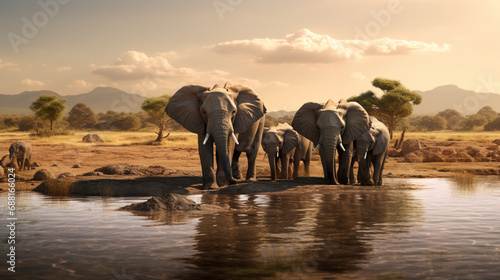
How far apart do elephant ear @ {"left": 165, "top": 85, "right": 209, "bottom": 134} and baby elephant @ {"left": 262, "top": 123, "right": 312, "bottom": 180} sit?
404 centimetres

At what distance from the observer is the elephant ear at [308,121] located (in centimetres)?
2008

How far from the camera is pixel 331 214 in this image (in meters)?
12.2

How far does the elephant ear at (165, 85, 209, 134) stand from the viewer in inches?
733

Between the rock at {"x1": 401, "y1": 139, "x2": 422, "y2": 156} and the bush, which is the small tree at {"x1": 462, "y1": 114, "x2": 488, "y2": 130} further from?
the rock at {"x1": 401, "y1": 139, "x2": 422, "y2": 156}

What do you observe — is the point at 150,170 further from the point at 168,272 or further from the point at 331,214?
the point at 168,272

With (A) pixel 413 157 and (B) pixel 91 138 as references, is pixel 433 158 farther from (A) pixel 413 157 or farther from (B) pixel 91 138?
(B) pixel 91 138

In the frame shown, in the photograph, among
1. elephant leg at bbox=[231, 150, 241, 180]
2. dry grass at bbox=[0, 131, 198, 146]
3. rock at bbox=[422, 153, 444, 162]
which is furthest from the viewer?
dry grass at bbox=[0, 131, 198, 146]

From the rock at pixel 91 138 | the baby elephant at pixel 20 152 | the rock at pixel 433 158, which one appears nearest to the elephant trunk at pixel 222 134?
the baby elephant at pixel 20 152

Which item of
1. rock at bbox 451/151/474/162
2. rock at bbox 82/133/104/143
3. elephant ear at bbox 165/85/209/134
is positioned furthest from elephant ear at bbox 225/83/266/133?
rock at bbox 82/133/104/143

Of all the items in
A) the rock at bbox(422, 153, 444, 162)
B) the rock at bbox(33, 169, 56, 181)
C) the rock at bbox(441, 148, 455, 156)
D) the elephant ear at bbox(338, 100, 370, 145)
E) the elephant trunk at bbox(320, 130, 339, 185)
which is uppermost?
the elephant ear at bbox(338, 100, 370, 145)

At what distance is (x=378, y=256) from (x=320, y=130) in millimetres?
11578

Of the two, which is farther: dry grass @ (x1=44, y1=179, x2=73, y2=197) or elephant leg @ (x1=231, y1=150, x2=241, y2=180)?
elephant leg @ (x1=231, y1=150, x2=241, y2=180)

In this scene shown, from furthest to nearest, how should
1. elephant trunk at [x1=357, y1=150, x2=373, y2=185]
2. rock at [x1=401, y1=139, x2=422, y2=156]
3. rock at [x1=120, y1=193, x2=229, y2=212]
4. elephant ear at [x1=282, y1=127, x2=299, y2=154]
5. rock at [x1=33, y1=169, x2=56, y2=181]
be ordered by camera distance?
rock at [x1=401, y1=139, x2=422, y2=156], elephant ear at [x1=282, y1=127, x2=299, y2=154], rock at [x1=33, y1=169, x2=56, y2=181], elephant trunk at [x1=357, y1=150, x2=373, y2=185], rock at [x1=120, y1=193, x2=229, y2=212]

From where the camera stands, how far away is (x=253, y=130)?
20.9m
